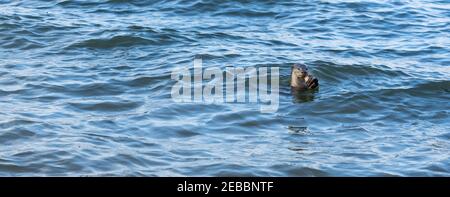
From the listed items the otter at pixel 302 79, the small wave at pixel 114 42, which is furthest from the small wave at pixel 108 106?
the small wave at pixel 114 42

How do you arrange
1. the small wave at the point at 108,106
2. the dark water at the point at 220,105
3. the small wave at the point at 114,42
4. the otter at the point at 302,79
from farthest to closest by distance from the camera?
the small wave at the point at 114,42, the otter at the point at 302,79, the small wave at the point at 108,106, the dark water at the point at 220,105

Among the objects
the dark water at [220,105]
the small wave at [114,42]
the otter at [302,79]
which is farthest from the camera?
the small wave at [114,42]

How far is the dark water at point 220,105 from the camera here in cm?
801

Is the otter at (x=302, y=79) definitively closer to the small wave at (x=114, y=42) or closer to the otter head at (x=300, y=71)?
the otter head at (x=300, y=71)

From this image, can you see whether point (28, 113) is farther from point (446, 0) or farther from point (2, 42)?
point (446, 0)

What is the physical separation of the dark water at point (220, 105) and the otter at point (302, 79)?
15 centimetres

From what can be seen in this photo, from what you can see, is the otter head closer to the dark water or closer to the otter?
the otter

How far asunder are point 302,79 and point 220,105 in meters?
1.23

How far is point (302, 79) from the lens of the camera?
10648 mm

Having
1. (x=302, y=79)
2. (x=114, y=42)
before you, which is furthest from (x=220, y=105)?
(x=114, y=42)

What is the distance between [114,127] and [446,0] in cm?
981

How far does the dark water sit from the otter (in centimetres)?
15

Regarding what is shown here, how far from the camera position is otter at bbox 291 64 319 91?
10.6 m

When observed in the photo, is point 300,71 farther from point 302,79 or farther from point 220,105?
point 220,105
